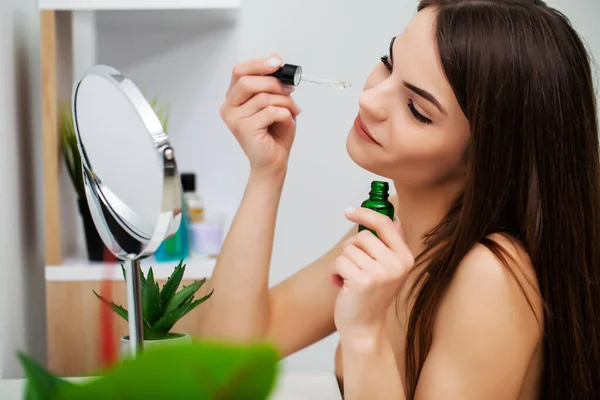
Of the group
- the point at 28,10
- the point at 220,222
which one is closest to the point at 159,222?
the point at 28,10

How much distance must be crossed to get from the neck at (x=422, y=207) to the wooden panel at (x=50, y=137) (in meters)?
0.54

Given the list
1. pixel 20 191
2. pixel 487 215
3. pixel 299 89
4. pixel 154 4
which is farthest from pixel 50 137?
pixel 299 89

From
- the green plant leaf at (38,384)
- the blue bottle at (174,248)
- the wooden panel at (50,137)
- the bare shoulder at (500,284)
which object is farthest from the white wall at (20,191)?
the green plant leaf at (38,384)

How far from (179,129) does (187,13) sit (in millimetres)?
394

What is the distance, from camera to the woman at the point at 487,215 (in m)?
0.78

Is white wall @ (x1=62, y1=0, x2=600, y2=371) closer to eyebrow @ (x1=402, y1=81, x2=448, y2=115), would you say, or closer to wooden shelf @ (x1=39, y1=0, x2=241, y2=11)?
wooden shelf @ (x1=39, y1=0, x2=241, y2=11)

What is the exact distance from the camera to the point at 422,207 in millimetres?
1001

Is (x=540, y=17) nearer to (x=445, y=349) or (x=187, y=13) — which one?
(x=445, y=349)

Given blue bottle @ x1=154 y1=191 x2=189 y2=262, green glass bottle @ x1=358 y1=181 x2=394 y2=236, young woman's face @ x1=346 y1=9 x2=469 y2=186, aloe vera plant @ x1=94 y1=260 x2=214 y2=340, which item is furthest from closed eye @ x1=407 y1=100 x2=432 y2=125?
blue bottle @ x1=154 y1=191 x2=189 y2=262

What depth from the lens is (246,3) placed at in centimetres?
179

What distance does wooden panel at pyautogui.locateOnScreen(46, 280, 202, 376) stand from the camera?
119cm

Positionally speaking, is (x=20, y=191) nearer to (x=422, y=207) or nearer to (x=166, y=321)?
(x=166, y=321)

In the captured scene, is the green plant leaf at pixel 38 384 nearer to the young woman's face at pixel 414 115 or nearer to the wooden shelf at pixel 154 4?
the young woman's face at pixel 414 115

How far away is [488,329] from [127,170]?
48cm
